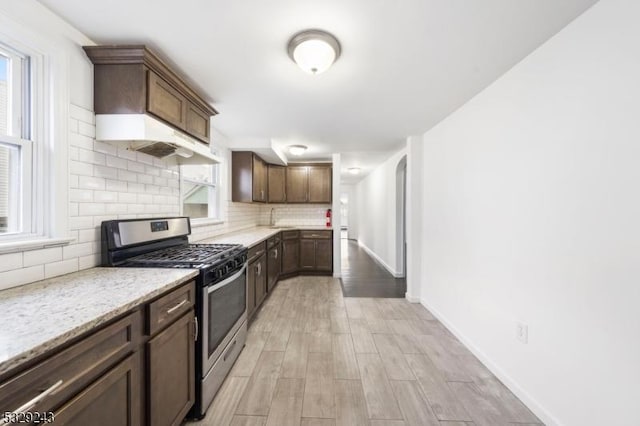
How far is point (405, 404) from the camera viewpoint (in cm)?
175

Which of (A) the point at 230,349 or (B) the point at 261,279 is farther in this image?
(B) the point at 261,279

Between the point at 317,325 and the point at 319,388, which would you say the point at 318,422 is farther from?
the point at 317,325

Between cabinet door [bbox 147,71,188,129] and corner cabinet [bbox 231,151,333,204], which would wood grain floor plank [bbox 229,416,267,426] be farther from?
corner cabinet [bbox 231,151,333,204]

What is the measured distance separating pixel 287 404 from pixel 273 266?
241 centimetres

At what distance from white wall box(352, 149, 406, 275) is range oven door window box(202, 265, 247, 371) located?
3623 millimetres

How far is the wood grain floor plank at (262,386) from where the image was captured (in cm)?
171

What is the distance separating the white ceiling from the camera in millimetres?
1389

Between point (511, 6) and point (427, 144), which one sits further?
point (427, 144)

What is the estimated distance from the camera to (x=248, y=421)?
1604mm

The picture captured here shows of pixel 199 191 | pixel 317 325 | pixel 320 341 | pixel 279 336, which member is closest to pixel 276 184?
pixel 199 191

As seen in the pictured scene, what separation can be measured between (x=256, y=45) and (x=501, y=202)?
2.13m

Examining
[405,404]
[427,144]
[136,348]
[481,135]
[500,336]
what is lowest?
[405,404]

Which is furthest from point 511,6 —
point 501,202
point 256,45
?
point 256,45

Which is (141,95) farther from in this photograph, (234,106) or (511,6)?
(511,6)
